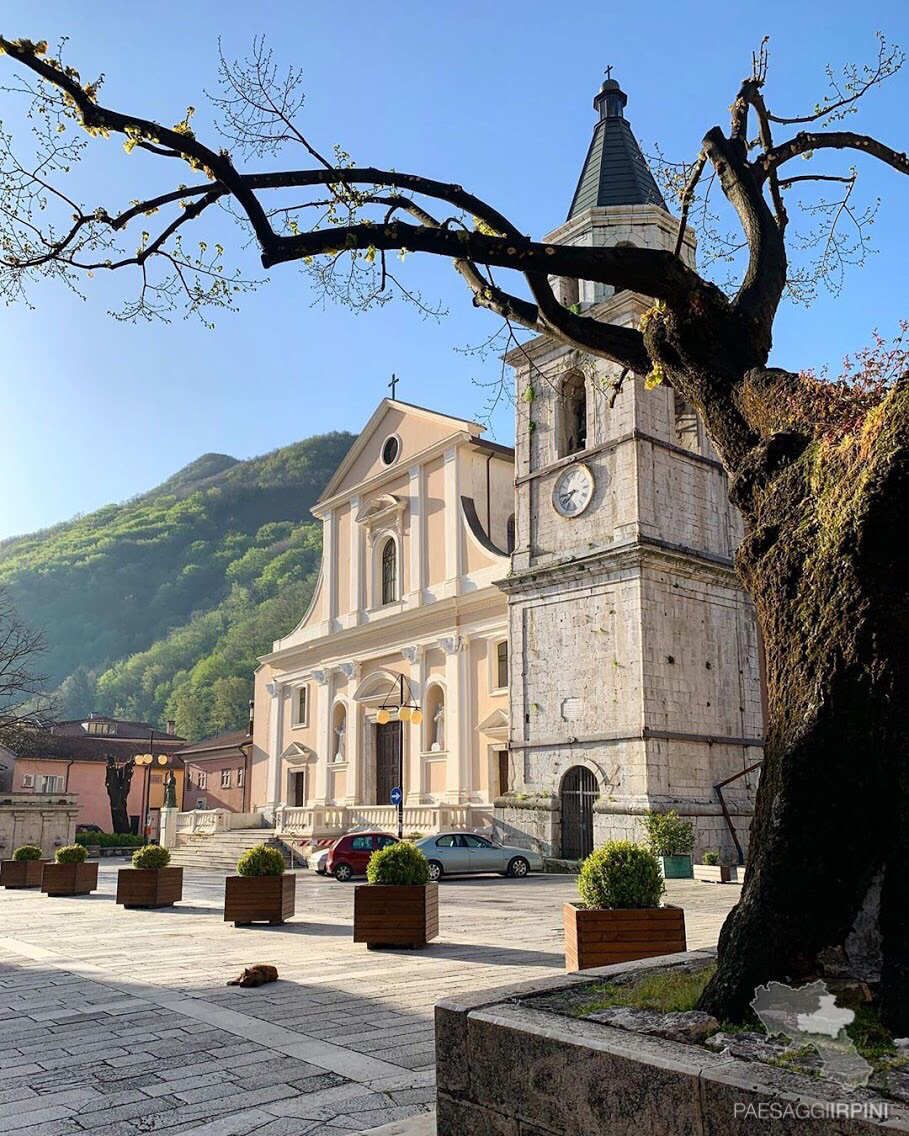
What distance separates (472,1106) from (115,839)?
1658 inches

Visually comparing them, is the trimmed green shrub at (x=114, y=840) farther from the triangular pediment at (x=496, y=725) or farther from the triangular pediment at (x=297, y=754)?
the triangular pediment at (x=496, y=725)

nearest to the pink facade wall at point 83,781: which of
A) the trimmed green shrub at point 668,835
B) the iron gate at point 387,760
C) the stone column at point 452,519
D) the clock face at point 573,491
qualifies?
the iron gate at point 387,760

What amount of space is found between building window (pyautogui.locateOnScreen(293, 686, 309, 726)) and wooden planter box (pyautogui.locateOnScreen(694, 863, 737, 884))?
21.2 meters

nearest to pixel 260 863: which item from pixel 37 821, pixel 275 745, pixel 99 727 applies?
pixel 37 821

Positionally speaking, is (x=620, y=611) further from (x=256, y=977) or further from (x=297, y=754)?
(x=297, y=754)

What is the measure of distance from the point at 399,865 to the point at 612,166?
2478cm

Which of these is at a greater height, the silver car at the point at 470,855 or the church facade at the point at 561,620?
the church facade at the point at 561,620

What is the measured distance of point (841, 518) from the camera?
4387 millimetres

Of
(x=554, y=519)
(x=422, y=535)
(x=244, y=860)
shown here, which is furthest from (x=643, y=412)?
(x=244, y=860)

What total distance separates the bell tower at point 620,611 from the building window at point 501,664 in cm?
291

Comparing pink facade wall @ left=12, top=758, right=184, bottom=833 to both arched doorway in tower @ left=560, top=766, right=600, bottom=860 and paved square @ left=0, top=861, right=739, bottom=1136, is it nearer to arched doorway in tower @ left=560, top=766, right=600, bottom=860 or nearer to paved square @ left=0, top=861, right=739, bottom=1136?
arched doorway in tower @ left=560, top=766, right=600, bottom=860

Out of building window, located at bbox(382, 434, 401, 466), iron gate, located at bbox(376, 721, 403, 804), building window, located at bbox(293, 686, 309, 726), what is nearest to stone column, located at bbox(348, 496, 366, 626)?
building window, located at bbox(382, 434, 401, 466)

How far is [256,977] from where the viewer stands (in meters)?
8.17

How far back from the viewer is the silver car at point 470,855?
73.8 ft
